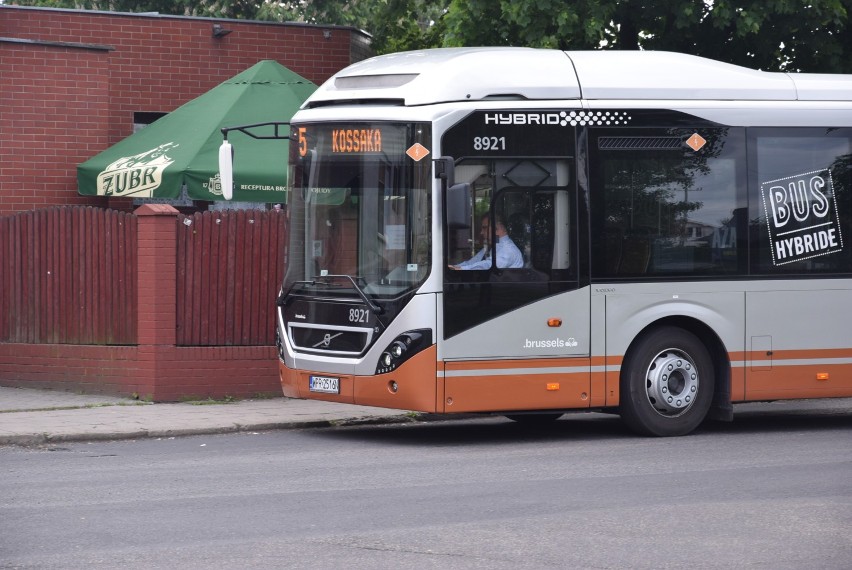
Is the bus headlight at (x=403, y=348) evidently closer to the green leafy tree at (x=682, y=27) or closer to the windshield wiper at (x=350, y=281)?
the windshield wiper at (x=350, y=281)

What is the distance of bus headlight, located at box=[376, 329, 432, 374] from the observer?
1145 cm

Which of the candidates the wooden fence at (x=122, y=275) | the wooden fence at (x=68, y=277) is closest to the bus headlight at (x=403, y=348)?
the wooden fence at (x=122, y=275)

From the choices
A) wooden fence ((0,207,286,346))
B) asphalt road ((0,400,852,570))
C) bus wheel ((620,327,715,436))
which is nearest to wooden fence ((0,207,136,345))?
wooden fence ((0,207,286,346))

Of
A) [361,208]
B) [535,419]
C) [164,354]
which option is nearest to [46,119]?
[164,354]

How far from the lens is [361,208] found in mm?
11758

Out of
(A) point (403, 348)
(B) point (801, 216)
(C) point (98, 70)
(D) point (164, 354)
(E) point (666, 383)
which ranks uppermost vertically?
(C) point (98, 70)

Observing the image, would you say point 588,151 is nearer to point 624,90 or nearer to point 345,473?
point 624,90

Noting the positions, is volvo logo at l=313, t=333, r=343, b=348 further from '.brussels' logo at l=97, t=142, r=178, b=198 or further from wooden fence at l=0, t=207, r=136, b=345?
'.brussels' logo at l=97, t=142, r=178, b=198

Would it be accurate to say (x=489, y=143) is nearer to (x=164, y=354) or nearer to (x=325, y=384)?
(x=325, y=384)

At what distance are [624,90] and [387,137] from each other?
218 centimetres

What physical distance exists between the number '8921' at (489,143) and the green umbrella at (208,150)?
6.31m

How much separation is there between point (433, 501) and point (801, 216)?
18.2 feet

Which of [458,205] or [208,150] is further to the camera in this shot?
[208,150]

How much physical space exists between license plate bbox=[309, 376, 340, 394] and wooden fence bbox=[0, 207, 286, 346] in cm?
282
